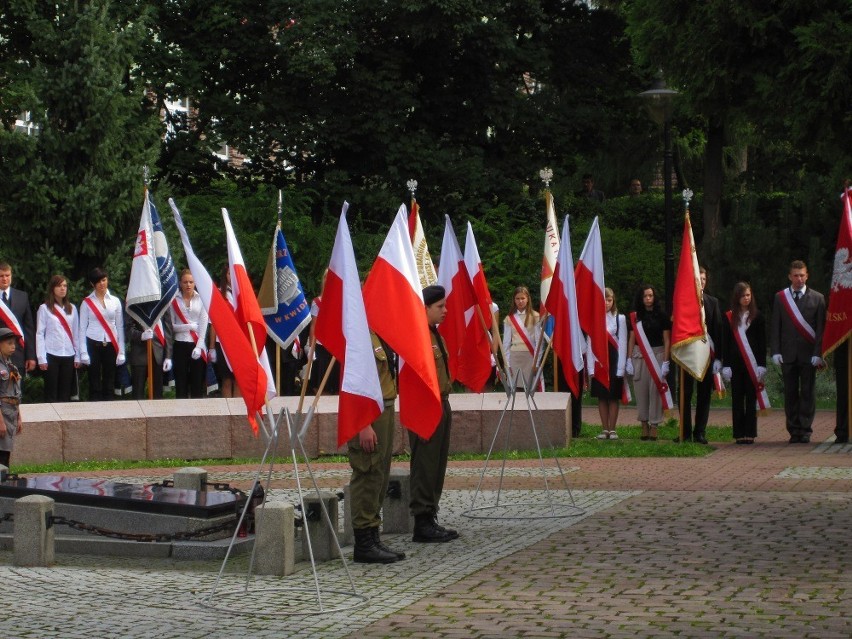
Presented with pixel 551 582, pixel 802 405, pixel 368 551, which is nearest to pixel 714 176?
pixel 802 405

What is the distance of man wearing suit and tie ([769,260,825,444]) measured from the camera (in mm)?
17953

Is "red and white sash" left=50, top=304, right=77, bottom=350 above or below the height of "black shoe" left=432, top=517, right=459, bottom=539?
above

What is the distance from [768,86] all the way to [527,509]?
4.29 metres

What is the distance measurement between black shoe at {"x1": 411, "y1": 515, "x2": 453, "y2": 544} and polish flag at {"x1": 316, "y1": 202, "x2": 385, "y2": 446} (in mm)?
1966

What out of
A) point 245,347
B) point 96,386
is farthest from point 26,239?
point 245,347

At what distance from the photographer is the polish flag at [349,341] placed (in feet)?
29.4

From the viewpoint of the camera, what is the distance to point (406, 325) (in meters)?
9.45

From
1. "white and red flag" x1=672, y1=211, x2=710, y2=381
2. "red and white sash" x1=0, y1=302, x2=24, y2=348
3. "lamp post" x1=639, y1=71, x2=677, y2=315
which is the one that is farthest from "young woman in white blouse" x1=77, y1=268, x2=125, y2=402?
"lamp post" x1=639, y1=71, x2=677, y2=315

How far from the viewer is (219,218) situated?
96.3 feet

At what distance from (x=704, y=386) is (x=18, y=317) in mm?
8639

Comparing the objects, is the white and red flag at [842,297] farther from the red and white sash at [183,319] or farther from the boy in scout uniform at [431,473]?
the red and white sash at [183,319]

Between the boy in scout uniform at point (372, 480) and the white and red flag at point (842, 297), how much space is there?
9.16m

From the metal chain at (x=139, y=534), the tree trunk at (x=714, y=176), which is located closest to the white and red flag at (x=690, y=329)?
the metal chain at (x=139, y=534)

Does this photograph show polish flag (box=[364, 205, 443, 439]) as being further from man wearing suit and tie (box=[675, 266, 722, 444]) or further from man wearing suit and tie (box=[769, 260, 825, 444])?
man wearing suit and tie (box=[769, 260, 825, 444])
